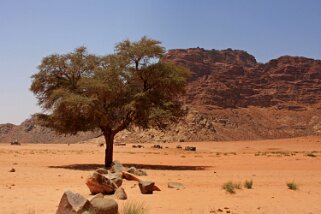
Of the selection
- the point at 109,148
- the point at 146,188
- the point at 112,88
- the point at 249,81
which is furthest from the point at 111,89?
the point at 249,81

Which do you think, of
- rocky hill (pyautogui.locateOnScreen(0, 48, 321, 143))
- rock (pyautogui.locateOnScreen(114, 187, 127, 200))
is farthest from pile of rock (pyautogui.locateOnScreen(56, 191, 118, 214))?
rocky hill (pyautogui.locateOnScreen(0, 48, 321, 143))

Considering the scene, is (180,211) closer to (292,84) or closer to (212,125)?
(212,125)

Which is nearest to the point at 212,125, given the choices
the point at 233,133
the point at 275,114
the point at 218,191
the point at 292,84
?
the point at 233,133

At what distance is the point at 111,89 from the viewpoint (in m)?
30.0

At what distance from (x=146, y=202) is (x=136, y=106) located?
16701mm

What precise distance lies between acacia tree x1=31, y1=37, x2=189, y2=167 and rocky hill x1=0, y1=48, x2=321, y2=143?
225ft

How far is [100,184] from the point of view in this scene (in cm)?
1484

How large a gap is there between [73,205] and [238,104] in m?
140

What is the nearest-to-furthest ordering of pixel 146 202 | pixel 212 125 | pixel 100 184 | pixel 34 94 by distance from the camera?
pixel 146 202
pixel 100 184
pixel 34 94
pixel 212 125

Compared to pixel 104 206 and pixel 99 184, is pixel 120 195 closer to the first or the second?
pixel 99 184

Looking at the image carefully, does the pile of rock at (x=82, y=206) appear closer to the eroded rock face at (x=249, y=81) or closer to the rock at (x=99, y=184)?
the rock at (x=99, y=184)

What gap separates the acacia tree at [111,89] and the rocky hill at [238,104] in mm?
68430

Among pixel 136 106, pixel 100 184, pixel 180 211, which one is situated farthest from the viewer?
pixel 136 106

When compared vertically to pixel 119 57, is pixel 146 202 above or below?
below
